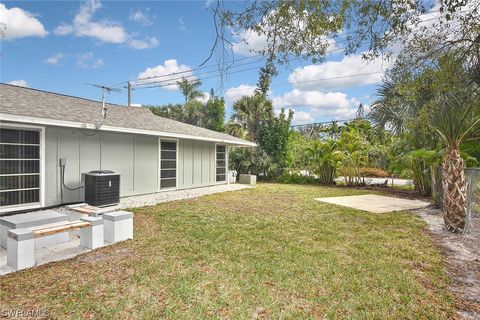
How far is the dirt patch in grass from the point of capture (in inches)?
128

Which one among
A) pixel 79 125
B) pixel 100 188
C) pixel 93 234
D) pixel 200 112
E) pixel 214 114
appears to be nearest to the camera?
pixel 93 234

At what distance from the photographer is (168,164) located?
40.8 feet

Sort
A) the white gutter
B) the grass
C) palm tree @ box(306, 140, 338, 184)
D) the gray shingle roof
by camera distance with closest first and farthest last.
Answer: the grass → the white gutter → the gray shingle roof → palm tree @ box(306, 140, 338, 184)

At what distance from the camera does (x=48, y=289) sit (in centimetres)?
344

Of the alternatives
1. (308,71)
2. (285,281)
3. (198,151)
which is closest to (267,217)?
(285,281)

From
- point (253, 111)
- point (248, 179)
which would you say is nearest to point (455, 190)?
point (248, 179)

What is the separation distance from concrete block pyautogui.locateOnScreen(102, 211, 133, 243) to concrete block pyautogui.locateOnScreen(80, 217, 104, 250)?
223 millimetres

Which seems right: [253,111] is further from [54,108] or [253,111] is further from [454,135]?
[454,135]

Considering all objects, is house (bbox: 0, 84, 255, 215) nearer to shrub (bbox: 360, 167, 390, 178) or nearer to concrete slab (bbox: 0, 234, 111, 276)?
concrete slab (bbox: 0, 234, 111, 276)

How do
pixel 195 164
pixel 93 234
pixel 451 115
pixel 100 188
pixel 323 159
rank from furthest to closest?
pixel 323 159, pixel 195 164, pixel 100 188, pixel 451 115, pixel 93 234

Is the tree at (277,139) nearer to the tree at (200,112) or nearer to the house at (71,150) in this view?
the house at (71,150)

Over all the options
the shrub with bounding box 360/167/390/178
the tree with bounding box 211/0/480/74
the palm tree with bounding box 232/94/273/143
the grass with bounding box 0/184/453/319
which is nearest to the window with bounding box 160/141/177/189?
the grass with bounding box 0/184/453/319

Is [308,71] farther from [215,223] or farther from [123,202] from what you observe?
[123,202]

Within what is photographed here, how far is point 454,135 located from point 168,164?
32.4ft
